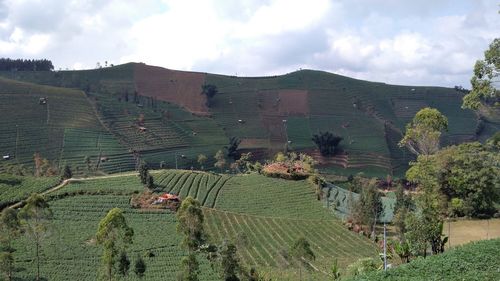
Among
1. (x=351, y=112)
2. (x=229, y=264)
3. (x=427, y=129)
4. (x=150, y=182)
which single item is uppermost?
(x=351, y=112)

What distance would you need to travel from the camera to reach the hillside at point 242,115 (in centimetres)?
8419

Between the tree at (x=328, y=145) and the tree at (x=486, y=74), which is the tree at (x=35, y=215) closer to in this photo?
the tree at (x=486, y=74)

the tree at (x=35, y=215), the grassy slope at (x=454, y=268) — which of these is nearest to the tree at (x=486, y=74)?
the grassy slope at (x=454, y=268)

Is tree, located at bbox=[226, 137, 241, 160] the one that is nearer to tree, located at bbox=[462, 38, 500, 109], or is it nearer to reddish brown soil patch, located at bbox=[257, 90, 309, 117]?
reddish brown soil patch, located at bbox=[257, 90, 309, 117]

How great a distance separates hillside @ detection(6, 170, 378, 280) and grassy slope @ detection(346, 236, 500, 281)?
1484cm

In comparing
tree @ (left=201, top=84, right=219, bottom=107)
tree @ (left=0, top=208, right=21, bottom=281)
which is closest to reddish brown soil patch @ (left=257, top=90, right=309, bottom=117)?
tree @ (left=201, top=84, right=219, bottom=107)

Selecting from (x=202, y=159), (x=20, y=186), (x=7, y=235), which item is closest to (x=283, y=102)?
(x=202, y=159)

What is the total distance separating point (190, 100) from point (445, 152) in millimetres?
74030

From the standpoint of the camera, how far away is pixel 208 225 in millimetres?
46219

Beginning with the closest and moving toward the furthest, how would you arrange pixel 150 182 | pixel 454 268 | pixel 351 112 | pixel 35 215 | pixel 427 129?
pixel 454 268
pixel 35 215
pixel 427 129
pixel 150 182
pixel 351 112

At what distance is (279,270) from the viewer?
35.9m

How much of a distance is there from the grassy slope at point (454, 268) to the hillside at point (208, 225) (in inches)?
584

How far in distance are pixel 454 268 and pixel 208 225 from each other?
100 feet

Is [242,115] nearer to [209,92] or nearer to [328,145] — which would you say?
[209,92]
